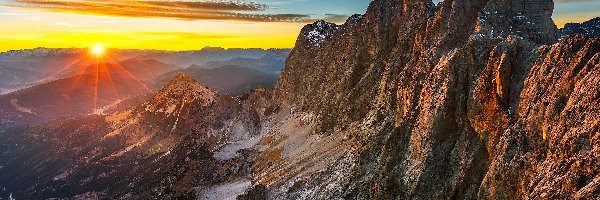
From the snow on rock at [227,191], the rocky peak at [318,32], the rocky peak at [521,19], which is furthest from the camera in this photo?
the rocky peak at [318,32]

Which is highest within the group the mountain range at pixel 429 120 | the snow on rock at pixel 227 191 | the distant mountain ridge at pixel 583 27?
the distant mountain ridge at pixel 583 27

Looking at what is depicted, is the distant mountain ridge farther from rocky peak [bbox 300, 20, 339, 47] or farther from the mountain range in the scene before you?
rocky peak [bbox 300, 20, 339, 47]

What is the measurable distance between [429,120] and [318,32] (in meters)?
130

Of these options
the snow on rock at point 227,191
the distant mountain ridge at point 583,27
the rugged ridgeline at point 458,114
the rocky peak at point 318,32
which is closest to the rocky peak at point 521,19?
the rugged ridgeline at point 458,114

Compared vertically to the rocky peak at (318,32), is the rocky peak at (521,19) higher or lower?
higher

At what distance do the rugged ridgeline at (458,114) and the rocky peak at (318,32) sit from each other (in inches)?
2101

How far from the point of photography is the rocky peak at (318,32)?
7259 inches

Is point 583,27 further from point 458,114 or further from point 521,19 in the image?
point 458,114

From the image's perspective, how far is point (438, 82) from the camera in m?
63.9

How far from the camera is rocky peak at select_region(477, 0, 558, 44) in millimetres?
70438

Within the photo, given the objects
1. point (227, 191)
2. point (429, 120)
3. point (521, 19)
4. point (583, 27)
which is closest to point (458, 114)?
point (429, 120)

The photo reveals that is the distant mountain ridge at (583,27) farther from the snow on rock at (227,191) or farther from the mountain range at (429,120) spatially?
the snow on rock at (227,191)

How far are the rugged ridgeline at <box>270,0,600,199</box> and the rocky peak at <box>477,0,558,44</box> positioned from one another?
161 millimetres

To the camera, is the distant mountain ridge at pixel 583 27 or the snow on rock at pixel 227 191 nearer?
the distant mountain ridge at pixel 583 27
